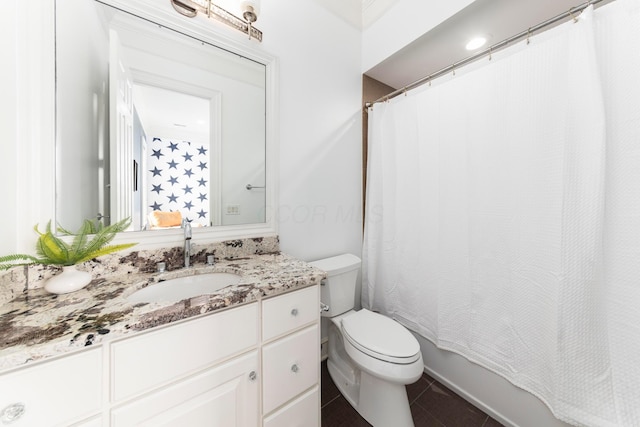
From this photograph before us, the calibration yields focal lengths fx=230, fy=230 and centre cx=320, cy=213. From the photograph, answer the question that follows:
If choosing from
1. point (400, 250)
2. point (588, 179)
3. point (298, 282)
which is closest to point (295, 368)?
point (298, 282)

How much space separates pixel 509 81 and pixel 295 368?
1.62 metres

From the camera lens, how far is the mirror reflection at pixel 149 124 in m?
0.92

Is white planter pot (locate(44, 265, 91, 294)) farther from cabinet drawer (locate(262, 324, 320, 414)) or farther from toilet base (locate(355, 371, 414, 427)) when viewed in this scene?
toilet base (locate(355, 371, 414, 427))

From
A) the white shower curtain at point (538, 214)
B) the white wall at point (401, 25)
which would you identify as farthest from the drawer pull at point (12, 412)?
the white wall at point (401, 25)

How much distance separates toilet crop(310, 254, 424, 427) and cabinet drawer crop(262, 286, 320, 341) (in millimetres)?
384

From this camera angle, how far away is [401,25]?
1.52 metres

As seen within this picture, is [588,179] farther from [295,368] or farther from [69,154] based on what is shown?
[69,154]

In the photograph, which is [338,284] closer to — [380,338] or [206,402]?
[380,338]

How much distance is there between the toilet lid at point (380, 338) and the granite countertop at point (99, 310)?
48cm

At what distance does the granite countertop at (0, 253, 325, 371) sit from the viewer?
0.51 metres

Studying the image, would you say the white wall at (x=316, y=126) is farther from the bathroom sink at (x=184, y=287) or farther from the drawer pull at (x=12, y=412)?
the drawer pull at (x=12, y=412)

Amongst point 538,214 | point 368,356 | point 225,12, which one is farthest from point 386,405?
point 225,12

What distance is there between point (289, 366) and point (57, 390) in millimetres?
650

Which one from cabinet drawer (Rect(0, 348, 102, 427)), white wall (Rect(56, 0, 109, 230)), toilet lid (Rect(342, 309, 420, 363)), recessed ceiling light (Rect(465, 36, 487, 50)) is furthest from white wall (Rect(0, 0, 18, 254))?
recessed ceiling light (Rect(465, 36, 487, 50))
